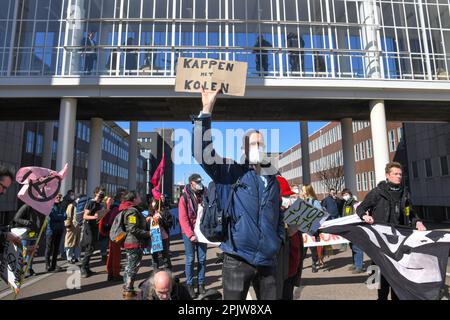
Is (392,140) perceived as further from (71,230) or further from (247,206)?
(247,206)

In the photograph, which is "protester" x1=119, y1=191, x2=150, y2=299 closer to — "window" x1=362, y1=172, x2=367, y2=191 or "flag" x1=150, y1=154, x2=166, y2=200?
"flag" x1=150, y1=154, x2=166, y2=200

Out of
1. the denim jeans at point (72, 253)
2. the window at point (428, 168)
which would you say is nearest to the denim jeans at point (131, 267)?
the denim jeans at point (72, 253)

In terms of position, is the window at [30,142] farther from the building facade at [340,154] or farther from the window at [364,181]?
the window at [364,181]

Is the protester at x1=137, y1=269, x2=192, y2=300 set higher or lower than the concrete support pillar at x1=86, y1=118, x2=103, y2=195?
lower

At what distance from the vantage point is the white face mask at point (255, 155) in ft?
9.25

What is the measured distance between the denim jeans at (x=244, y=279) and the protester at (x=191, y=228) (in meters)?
3.50

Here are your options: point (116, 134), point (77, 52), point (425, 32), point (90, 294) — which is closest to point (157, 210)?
point (90, 294)

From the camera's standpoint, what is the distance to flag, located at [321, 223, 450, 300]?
377 cm

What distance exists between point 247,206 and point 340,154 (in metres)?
61.5

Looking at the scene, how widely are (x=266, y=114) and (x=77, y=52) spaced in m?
9.82

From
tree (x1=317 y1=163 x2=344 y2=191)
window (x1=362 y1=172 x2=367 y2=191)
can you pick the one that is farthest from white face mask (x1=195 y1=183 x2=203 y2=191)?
tree (x1=317 y1=163 x2=344 y2=191)

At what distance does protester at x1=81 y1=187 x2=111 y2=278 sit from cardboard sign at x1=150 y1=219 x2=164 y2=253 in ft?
5.74

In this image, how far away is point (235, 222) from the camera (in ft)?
8.96

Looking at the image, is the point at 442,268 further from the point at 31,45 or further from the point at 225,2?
the point at 31,45
